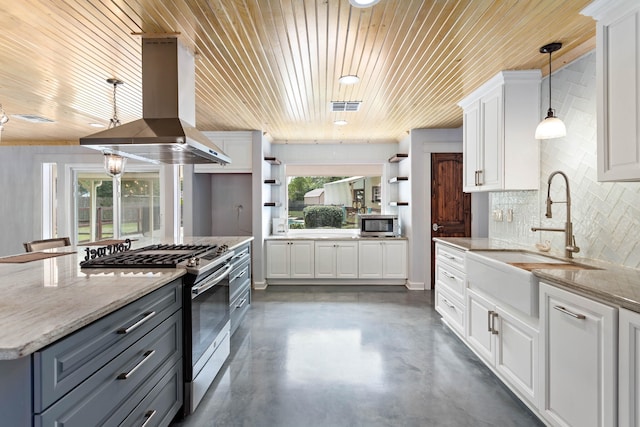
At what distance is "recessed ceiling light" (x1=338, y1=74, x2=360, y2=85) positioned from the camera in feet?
9.96

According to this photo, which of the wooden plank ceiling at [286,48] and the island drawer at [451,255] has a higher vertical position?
the wooden plank ceiling at [286,48]

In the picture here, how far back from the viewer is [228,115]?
170 inches

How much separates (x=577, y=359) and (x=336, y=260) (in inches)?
155

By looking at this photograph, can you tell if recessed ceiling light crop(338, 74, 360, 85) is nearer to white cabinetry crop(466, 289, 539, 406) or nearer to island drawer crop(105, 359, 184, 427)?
white cabinetry crop(466, 289, 539, 406)

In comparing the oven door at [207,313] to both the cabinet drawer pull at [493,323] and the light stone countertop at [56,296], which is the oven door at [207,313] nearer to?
the light stone countertop at [56,296]

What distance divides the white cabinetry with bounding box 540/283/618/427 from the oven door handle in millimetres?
1988

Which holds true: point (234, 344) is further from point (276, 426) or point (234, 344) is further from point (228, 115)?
point (228, 115)

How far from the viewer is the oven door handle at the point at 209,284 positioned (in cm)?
211

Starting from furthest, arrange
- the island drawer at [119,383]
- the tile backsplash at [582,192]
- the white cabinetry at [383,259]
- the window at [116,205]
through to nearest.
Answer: the window at [116,205] < the white cabinetry at [383,259] < the tile backsplash at [582,192] < the island drawer at [119,383]

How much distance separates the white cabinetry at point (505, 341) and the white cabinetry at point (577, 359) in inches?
5.4

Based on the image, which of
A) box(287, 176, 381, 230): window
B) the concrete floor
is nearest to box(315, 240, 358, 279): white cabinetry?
box(287, 176, 381, 230): window

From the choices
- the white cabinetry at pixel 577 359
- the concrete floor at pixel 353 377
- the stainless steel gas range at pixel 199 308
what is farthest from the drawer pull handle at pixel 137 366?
the white cabinetry at pixel 577 359

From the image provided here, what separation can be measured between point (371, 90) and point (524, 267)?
2178 millimetres

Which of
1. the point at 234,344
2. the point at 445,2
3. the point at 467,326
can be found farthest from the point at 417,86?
the point at 234,344
